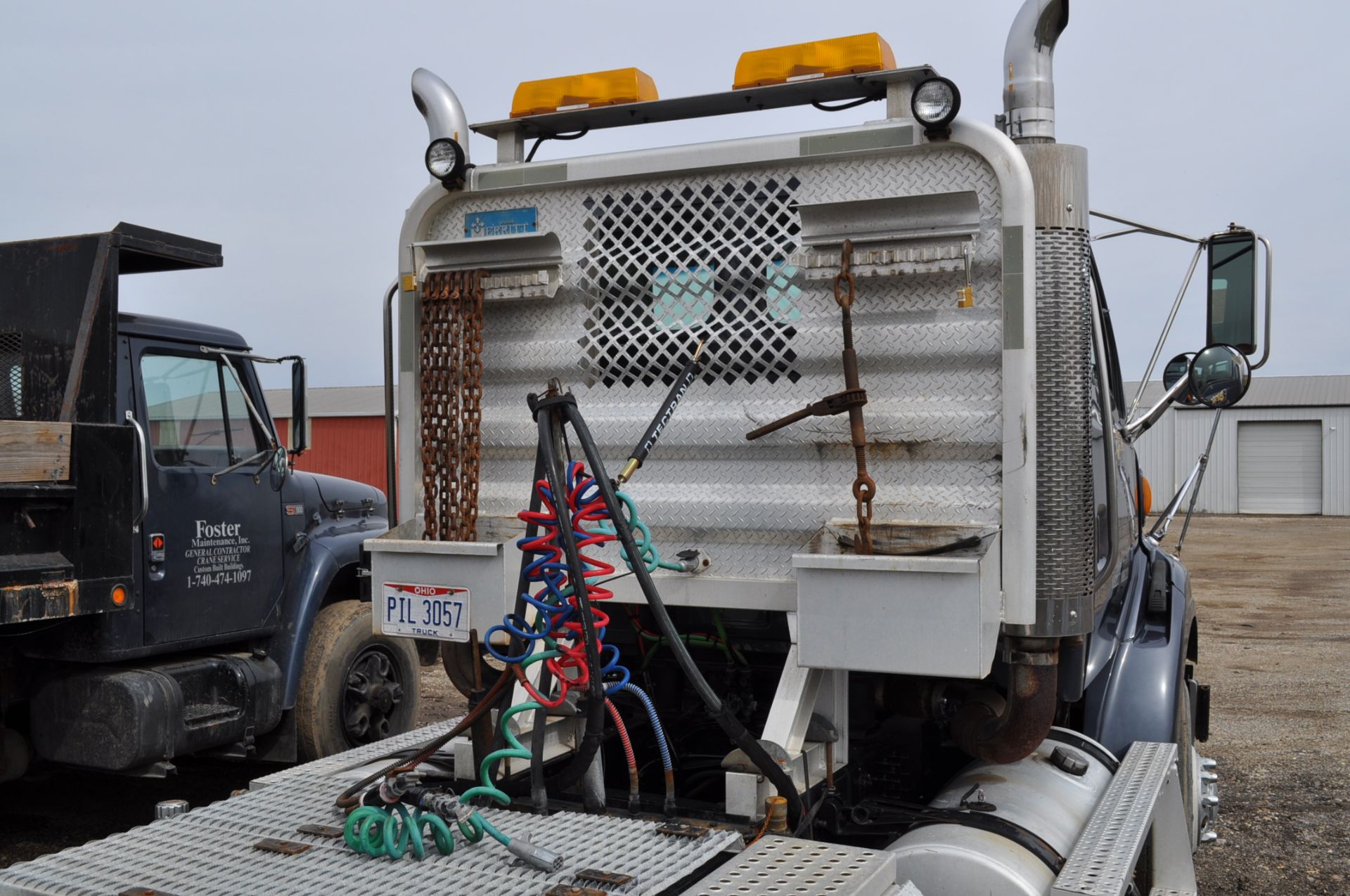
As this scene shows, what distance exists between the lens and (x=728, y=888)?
2.26 m

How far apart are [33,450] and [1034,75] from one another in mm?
3914

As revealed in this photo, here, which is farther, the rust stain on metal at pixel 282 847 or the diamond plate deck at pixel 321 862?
the rust stain on metal at pixel 282 847

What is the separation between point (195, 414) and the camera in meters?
5.96

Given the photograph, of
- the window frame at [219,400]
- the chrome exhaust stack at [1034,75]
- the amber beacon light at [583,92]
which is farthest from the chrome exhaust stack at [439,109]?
the window frame at [219,400]

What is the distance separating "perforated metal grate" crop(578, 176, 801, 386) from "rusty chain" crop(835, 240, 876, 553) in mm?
178

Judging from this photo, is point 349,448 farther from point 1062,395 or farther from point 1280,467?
point 1062,395

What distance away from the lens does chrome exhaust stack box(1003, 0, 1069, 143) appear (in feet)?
10.5

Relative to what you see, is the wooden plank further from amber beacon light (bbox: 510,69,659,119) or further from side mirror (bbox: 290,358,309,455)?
amber beacon light (bbox: 510,69,659,119)

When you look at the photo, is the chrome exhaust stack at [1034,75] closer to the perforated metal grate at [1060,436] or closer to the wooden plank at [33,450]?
the perforated metal grate at [1060,436]

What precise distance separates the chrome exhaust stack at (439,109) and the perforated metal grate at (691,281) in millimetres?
573

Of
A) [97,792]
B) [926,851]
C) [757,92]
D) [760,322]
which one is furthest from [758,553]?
[97,792]

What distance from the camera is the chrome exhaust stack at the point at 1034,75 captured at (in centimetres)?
319

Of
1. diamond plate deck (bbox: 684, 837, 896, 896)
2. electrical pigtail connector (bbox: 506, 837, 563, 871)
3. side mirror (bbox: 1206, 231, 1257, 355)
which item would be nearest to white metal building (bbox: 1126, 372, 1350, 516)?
side mirror (bbox: 1206, 231, 1257, 355)

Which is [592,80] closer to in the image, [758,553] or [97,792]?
[758,553]
